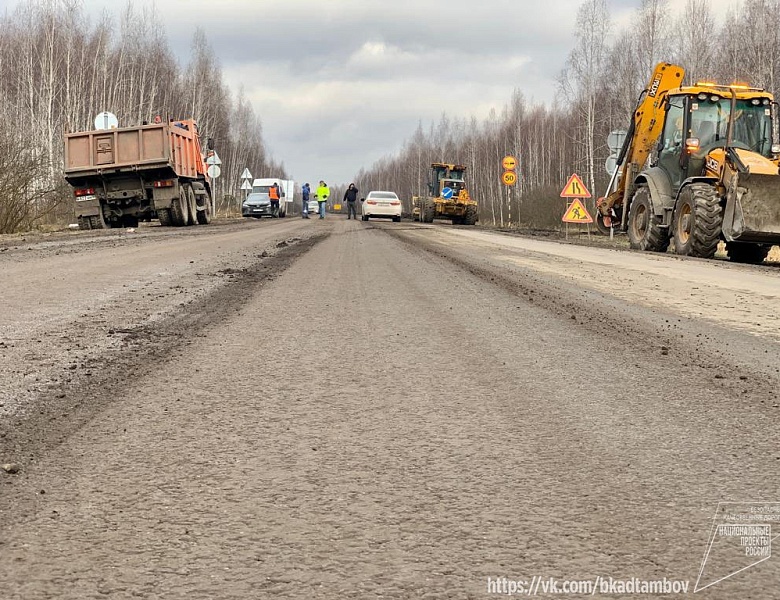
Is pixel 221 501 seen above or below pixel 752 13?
below

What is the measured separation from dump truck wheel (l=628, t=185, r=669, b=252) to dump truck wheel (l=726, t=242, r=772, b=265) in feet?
5.50

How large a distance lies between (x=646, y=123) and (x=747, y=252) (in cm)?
419

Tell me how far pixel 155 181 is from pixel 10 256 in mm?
12859

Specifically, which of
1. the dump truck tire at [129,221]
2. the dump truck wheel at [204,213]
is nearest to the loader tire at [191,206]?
the dump truck wheel at [204,213]

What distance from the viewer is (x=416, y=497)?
7.98 ft

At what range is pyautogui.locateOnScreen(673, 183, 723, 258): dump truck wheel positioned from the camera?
45.8ft

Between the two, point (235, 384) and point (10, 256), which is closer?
point (235, 384)

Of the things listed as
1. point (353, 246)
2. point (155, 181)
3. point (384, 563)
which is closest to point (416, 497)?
point (384, 563)

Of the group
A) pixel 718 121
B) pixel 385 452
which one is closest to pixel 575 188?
pixel 718 121

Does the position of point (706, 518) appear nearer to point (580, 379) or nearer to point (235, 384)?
point (580, 379)

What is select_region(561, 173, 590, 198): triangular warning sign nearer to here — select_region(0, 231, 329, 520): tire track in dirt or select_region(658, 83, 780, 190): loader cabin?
select_region(658, 83, 780, 190): loader cabin

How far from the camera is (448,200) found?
41.4m

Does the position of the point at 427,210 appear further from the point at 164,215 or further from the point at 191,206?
the point at 164,215

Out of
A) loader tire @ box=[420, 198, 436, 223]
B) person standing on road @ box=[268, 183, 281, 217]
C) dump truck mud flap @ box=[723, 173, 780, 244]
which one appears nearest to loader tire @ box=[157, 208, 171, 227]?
dump truck mud flap @ box=[723, 173, 780, 244]
